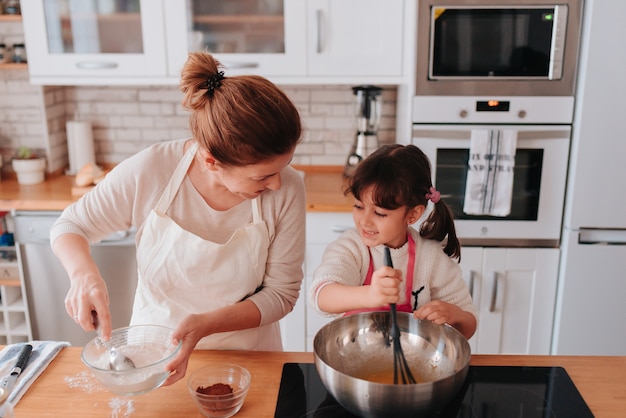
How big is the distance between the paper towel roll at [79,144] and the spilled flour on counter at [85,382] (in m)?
1.86

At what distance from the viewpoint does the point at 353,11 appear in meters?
2.44

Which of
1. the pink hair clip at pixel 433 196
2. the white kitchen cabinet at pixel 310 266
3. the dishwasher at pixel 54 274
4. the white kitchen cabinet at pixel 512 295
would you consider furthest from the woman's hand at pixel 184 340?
the white kitchen cabinet at pixel 512 295

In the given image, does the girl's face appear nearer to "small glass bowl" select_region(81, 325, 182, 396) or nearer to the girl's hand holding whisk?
the girl's hand holding whisk

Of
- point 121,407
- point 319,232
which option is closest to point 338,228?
point 319,232

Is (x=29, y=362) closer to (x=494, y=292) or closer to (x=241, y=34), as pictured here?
(x=241, y=34)

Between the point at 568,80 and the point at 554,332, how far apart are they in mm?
1000

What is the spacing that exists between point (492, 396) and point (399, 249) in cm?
37

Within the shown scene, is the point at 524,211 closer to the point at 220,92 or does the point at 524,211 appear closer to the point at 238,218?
the point at 238,218

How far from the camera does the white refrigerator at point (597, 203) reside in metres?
2.22

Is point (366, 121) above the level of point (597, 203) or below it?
above

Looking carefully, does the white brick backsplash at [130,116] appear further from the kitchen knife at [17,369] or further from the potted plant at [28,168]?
the kitchen knife at [17,369]

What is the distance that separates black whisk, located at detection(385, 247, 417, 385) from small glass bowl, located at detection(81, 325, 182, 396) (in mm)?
401

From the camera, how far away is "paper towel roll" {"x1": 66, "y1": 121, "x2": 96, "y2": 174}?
2.89m

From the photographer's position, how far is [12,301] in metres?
2.69
